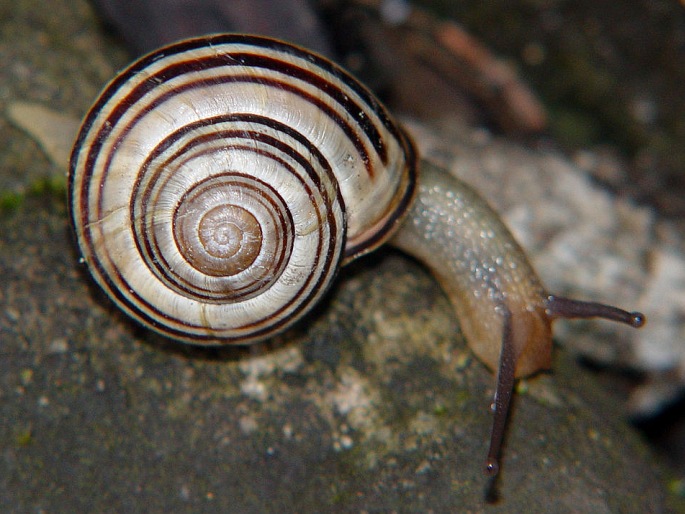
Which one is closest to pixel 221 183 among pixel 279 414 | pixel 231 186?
pixel 231 186

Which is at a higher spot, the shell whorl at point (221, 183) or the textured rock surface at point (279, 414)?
the shell whorl at point (221, 183)

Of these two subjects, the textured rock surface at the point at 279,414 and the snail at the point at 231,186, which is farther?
the textured rock surface at the point at 279,414

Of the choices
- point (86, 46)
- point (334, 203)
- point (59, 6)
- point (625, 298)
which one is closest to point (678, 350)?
point (625, 298)

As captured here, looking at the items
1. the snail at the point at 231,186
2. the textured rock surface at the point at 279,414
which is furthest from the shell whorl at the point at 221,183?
the textured rock surface at the point at 279,414

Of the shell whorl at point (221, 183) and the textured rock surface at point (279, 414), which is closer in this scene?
the shell whorl at point (221, 183)

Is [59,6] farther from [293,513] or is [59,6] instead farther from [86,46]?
[293,513]

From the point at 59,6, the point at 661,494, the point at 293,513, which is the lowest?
the point at 293,513

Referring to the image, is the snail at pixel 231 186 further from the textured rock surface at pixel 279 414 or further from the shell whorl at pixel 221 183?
the textured rock surface at pixel 279 414
